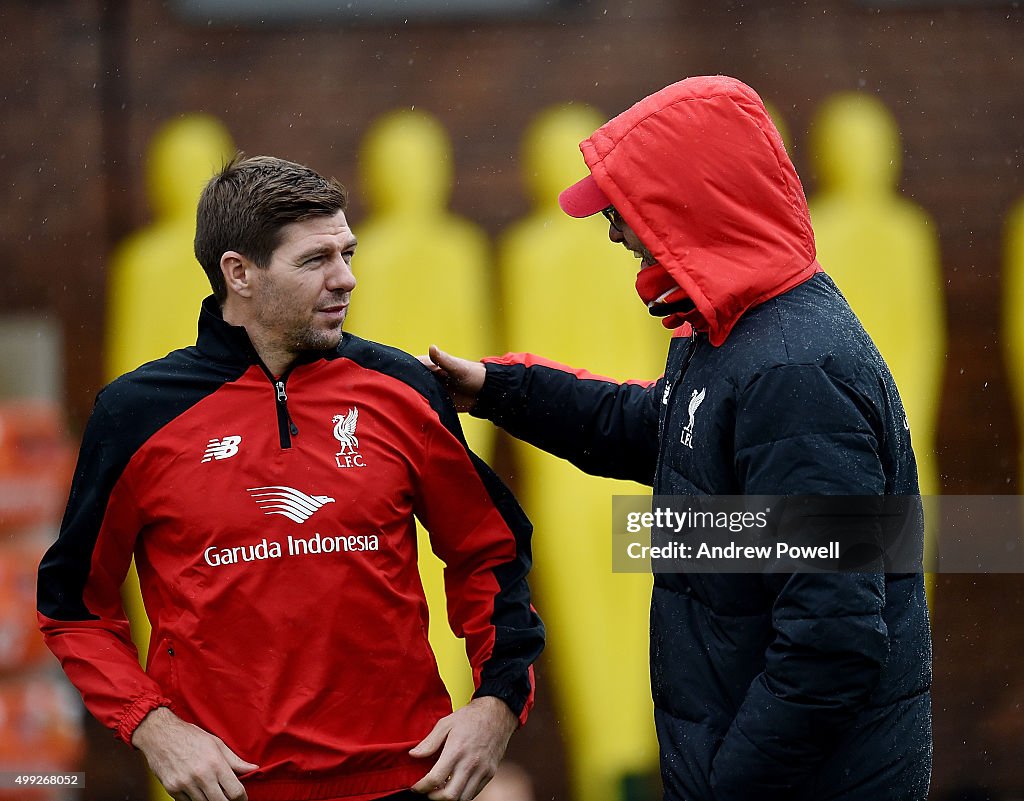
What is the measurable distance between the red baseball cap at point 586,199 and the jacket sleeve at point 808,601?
19.1 inches

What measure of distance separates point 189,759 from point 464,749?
1.57ft

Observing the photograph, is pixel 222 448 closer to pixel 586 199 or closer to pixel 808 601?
pixel 586 199

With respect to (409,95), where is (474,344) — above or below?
below

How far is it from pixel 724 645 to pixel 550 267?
→ 204cm

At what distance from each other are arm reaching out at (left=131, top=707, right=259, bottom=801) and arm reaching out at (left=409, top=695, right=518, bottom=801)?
316 millimetres

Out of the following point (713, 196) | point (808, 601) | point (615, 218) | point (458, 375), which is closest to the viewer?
point (808, 601)

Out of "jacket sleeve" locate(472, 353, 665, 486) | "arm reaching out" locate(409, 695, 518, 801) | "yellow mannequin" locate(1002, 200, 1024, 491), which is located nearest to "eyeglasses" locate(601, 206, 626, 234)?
"jacket sleeve" locate(472, 353, 665, 486)

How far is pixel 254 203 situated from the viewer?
227 centimetres

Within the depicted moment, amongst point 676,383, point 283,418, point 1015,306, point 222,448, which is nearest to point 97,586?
point 222,448

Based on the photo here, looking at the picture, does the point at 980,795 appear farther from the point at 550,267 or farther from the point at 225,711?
the point at 225,711

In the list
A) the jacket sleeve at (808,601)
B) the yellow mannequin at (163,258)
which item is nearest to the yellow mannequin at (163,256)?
the yellow mannequin at (163,258)

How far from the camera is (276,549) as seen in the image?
219 cm

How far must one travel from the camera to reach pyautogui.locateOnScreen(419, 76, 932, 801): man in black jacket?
6.03 ft

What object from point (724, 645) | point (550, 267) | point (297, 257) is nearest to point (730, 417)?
point (724, 645)
